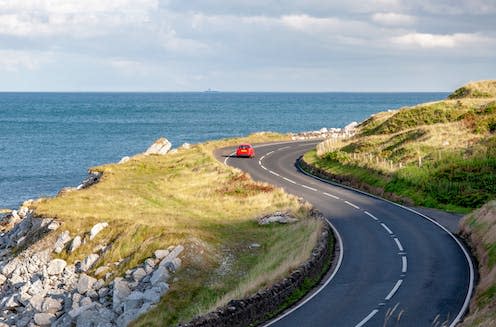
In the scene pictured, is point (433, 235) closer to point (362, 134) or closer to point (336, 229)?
point (336, 229)

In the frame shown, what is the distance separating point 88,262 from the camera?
97.0 feet

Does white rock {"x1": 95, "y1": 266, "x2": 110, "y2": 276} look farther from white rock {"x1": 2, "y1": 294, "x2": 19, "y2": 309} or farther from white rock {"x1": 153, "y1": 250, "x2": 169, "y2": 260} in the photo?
white rock {"x1": 2, "y1": 294, "x2": 19, "y2": 309}

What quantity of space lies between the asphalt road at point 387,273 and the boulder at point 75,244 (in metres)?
13.5

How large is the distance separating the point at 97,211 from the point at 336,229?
1388 centimetres

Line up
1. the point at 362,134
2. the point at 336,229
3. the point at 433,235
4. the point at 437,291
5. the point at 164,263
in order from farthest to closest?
the point at 362,134, the point at 336,229, the point at 433,235, the point at 164,263, the point at 437,291

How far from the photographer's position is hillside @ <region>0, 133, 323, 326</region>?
974 inches

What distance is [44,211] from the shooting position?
36.8 m

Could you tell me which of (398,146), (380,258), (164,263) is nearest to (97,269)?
(164,263)

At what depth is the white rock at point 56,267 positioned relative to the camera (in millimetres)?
29734

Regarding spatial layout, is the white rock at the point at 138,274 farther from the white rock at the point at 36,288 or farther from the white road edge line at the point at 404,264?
the white road edge line at the point at 404,264

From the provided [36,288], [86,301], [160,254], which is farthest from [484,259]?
[36,288]

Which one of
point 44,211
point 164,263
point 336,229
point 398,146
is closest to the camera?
point 164,263

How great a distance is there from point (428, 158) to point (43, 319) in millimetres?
32713

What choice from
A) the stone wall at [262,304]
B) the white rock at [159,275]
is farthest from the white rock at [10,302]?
the stone wall at [262,304]
